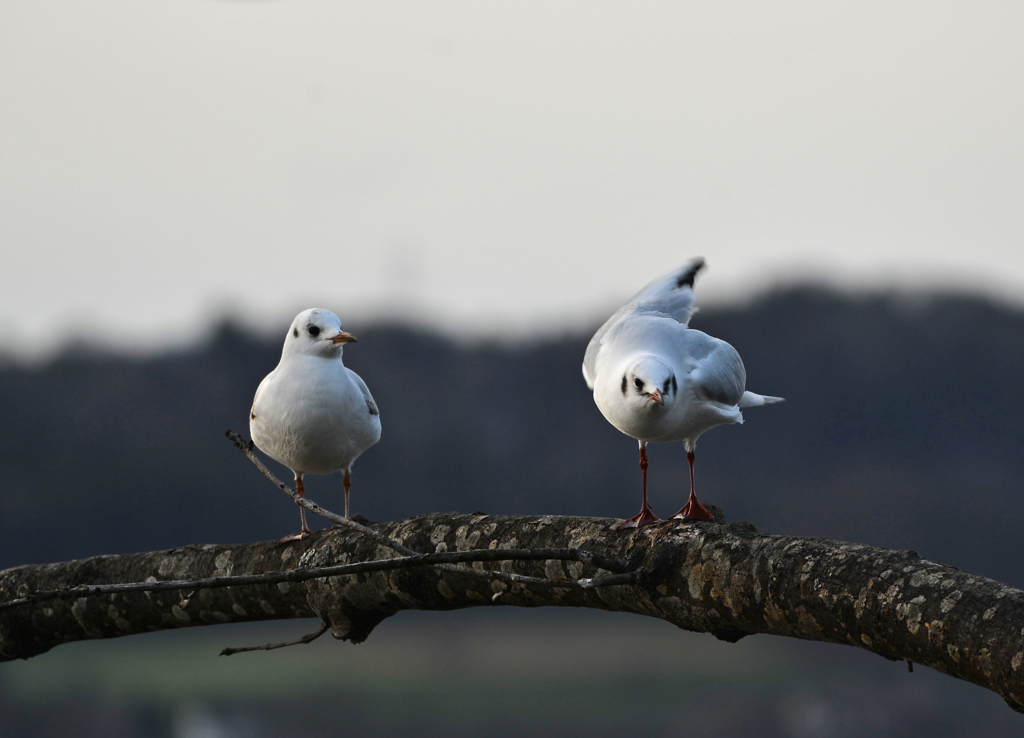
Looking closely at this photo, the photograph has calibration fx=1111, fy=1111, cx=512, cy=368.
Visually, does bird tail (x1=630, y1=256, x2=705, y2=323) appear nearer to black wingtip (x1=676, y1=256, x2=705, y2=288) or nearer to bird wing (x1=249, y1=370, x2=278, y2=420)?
black wingtip (x1=676, y1=256, x2=705, y2=288)

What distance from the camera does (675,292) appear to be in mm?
6863

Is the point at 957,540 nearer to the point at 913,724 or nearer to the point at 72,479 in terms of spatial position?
the point at 913,724

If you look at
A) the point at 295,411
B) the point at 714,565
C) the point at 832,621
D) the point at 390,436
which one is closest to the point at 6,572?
the point at 295,411

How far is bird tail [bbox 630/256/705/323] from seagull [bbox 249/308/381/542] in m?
1.86

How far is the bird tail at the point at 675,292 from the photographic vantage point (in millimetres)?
6770

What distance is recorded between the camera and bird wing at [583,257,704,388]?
21.5 feet

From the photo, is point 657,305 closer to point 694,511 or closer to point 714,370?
point 714,370

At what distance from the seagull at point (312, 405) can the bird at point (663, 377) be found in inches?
61.4

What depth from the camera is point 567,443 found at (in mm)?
81938

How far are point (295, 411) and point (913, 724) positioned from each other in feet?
220

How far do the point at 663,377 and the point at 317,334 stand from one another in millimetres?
2522

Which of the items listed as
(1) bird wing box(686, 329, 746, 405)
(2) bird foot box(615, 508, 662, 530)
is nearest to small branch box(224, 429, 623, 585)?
(2) bird foot box(615, 508, 662, 530)

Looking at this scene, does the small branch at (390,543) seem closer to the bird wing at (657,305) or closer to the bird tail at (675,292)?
the bird wing at (657,305)

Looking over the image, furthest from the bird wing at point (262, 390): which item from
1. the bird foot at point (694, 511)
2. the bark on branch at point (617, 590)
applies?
the bird foot at point (694, 511)
